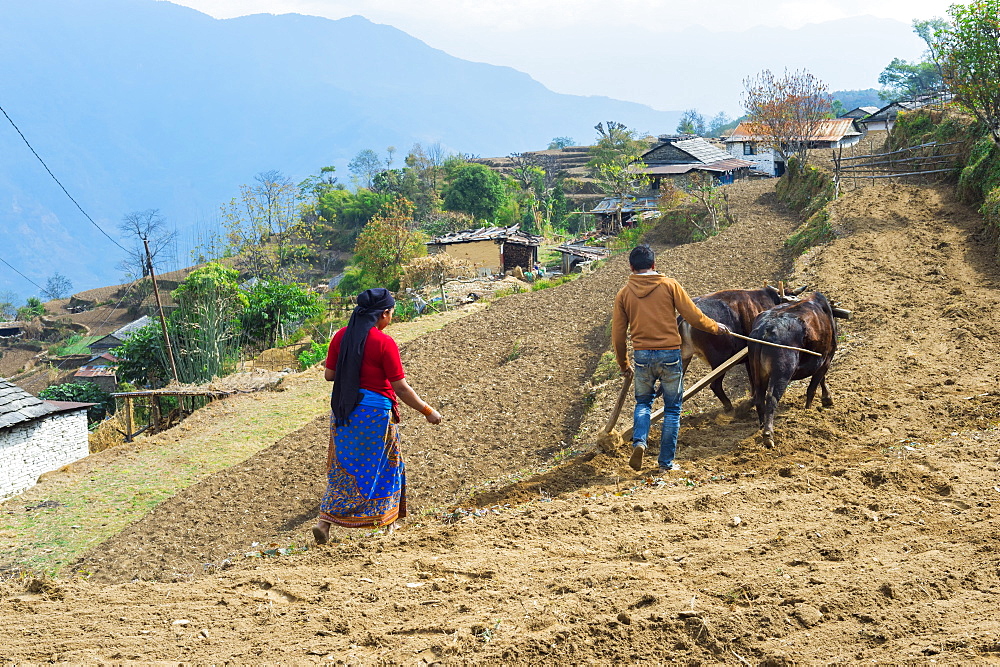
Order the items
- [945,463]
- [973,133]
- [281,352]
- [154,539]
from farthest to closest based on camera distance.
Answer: [281,352] → [973,133] → [154,539] → [945,463]

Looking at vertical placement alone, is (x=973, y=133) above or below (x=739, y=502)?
above

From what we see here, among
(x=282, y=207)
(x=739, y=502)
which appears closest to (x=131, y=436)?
(x=739, y=502)

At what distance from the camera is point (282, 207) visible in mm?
48000

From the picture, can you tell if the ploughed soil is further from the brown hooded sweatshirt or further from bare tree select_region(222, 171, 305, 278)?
bare tree select_region(222, 171, 305, 278)

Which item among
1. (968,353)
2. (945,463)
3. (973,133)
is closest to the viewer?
(945,463)

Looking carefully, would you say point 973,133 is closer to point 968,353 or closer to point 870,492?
point 968,353

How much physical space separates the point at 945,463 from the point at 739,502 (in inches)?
67.2

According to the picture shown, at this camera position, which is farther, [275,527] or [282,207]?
[282,207]

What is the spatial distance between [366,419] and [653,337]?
2412mm

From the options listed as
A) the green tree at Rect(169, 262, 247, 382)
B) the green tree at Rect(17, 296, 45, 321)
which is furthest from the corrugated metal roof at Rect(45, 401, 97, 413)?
the green tree at Rect(17, 296, 45, 321)

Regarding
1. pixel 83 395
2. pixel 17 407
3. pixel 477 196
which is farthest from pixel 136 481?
pixel 477 196

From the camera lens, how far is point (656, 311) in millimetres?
6277

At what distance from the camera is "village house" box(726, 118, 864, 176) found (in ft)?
130

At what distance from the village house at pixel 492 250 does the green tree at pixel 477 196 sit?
62.3 feet
